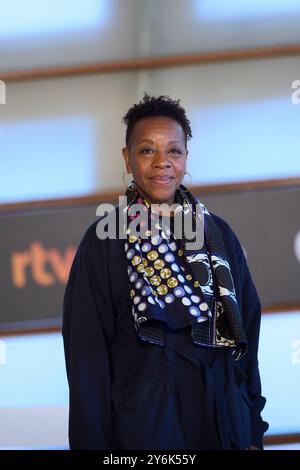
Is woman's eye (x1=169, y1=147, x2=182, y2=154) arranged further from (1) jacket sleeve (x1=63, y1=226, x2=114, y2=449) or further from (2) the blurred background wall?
(2) the blurred background wall

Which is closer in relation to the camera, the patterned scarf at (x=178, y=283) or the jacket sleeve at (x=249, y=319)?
the patterned scarf at (x=178, y=283)

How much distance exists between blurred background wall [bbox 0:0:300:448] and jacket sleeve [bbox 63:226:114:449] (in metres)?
Answer: 1.14

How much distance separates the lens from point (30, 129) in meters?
2.85

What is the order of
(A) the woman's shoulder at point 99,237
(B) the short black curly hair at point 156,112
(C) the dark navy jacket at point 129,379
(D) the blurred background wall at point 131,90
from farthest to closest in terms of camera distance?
(D) the blurred background wall at point 131,90 → (B) the short black curly hair at point 156,112 → (A) the woman's shoulder at point 99,237 → (C) the dark navy jacket at point 129,379

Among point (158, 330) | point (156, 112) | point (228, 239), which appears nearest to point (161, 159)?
point (156, 112)

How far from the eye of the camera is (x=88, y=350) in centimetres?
162

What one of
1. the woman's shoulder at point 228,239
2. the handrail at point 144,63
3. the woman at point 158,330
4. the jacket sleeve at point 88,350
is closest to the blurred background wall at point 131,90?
the handrail at point 144,63

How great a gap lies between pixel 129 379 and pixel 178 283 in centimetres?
24

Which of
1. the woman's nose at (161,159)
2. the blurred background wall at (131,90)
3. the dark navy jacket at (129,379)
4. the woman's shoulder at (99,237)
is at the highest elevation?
the blurred background wall at (131,90)

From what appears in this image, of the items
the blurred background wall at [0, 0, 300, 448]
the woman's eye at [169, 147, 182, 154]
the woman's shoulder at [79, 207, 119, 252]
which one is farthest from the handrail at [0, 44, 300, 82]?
the woman's shoulder at [79, 207, 119, 252]

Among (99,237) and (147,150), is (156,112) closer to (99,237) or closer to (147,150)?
(147,150)

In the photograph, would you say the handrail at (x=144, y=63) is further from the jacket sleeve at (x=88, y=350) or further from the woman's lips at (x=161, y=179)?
the jacket sleeve at (x=88, y=350)

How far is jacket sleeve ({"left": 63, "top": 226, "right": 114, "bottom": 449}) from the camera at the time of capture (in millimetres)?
1580

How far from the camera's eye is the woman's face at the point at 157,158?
5.75 feet
